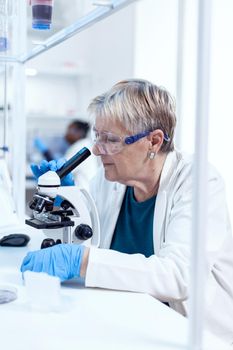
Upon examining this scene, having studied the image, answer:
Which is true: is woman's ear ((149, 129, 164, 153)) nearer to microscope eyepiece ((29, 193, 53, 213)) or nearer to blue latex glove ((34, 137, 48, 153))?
microscope eyepiece ((29, 193, 53, 213))

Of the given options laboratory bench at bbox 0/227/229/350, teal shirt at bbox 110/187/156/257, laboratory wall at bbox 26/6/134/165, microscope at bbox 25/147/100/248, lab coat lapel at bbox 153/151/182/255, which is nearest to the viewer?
laboratory bench at bbox 0/227/229/350

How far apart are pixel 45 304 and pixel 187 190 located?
55 centimetres

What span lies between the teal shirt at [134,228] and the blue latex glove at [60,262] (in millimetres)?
389

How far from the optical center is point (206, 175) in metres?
0.82

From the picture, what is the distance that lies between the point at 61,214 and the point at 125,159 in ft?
0.92

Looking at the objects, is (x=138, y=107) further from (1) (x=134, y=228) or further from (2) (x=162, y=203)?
(1) (x=134, y=228)

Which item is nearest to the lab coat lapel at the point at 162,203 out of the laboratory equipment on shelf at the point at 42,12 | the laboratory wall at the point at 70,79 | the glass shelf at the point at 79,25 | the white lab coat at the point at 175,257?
the white lab coat at the point at 175,257

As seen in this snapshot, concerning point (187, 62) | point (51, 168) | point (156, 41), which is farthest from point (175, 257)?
point (156, 41)

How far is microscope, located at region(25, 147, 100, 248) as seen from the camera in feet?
4.33

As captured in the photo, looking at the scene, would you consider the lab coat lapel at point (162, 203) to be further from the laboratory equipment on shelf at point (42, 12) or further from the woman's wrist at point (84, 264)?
the laboratory equipment on shelf at point (42, 12)

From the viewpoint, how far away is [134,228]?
5.31ft

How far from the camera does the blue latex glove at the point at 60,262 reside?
1.18m

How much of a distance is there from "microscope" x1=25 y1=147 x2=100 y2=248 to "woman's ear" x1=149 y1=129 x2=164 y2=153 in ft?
0.88

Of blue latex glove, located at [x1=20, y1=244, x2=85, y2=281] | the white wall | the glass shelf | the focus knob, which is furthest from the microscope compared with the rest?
the white wall
